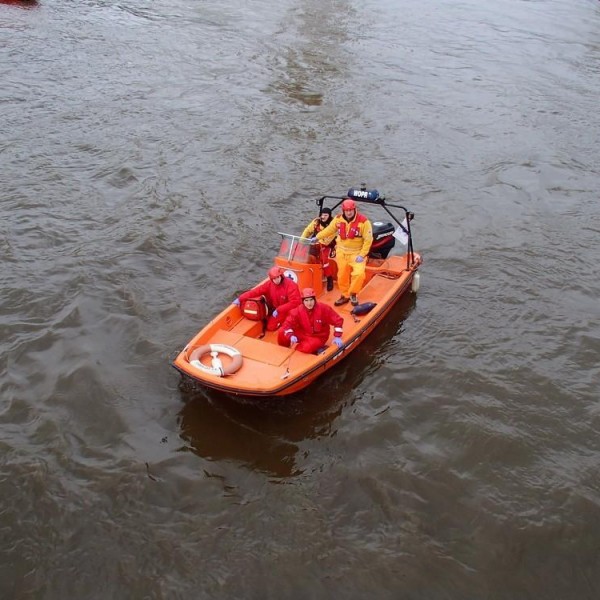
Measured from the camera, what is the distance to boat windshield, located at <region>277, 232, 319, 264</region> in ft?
33.5

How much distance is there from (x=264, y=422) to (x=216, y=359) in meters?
1.07

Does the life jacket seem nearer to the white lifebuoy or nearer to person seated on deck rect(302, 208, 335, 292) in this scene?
person seated on deck rect(302, 208, 335, 292)

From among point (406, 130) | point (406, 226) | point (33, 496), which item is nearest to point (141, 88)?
point (406, 130)

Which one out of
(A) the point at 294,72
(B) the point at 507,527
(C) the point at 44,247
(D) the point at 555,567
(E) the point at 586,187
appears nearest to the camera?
(D) the point at 555,567

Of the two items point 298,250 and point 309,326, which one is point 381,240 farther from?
point 309,326

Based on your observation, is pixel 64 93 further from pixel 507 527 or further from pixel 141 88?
pixel 507 527

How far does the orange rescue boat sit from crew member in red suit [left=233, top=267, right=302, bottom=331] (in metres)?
0.21

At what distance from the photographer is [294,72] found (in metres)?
22.3

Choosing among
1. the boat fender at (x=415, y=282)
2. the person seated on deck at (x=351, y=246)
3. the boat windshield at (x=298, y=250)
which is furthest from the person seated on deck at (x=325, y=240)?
the boat fender at (x=415, y=282)

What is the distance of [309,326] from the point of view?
29.6 ft

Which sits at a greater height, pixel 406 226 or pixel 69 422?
pixel 406 226

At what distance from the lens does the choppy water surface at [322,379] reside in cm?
699

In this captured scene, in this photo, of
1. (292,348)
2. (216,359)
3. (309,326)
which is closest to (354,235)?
(309,326)

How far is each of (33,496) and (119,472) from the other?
98 cm
